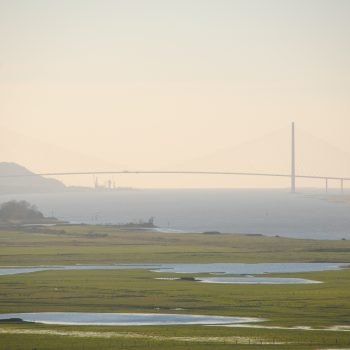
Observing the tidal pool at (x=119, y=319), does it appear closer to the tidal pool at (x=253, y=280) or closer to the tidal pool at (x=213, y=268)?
the tidal pool at (x=253, y=280)

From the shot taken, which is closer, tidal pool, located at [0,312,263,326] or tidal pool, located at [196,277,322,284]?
tidal pool, located at [0,312,263,326]

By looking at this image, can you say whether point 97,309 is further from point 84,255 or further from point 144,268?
point 84,255

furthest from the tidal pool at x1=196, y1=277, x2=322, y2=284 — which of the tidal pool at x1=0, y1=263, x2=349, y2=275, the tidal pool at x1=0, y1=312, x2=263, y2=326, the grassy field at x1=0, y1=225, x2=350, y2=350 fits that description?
the tidal pool at x1=0, y1=312, x2=263, y2=326

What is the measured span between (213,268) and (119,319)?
853 inches

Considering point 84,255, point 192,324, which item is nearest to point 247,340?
point 192,324

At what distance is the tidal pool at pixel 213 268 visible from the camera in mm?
65000

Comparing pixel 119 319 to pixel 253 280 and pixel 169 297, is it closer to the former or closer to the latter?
pixel 169 297

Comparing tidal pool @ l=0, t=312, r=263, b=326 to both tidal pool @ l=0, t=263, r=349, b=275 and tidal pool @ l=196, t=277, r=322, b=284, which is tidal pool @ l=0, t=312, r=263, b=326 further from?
tidal pool @ l=0, t=263, r=349, b=275

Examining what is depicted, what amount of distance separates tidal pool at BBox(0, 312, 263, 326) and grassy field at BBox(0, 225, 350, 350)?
101cm

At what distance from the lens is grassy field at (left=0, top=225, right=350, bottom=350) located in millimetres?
40419

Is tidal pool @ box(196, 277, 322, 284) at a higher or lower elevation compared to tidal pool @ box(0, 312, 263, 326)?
higher

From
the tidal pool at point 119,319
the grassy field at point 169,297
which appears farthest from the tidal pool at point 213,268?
the tidal pool at point 119,319

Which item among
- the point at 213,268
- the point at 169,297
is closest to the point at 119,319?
the point at 169,297

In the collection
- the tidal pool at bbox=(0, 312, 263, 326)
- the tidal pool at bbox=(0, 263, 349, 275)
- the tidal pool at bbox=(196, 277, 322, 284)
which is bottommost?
the tidal pool at bbox=(0, 312, 263, 326)
